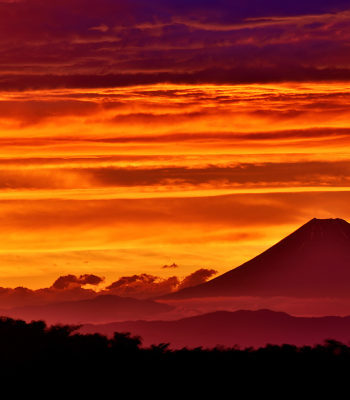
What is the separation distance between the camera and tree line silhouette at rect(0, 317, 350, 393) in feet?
216

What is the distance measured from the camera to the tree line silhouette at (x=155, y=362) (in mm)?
65938

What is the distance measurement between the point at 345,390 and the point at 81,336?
62.7ft

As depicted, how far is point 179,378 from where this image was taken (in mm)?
66438

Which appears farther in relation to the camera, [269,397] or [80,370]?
[80,370]

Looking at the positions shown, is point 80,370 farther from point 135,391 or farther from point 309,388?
point 309,388

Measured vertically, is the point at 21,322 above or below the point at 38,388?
above

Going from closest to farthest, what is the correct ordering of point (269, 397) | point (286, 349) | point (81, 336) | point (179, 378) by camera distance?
point (269, 397), point (179, 378), point (286, 349), point (81, 336)

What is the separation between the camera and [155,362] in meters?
→ 69.8

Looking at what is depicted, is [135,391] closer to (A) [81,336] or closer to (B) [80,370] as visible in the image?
(B) [80,370]

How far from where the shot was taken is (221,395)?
207 feet

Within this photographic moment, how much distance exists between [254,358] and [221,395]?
6.03 meters

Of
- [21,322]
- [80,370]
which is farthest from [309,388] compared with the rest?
[21,322]

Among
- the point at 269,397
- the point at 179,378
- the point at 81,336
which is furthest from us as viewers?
the point at 81,336

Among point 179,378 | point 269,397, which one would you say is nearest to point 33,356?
point 179,378
